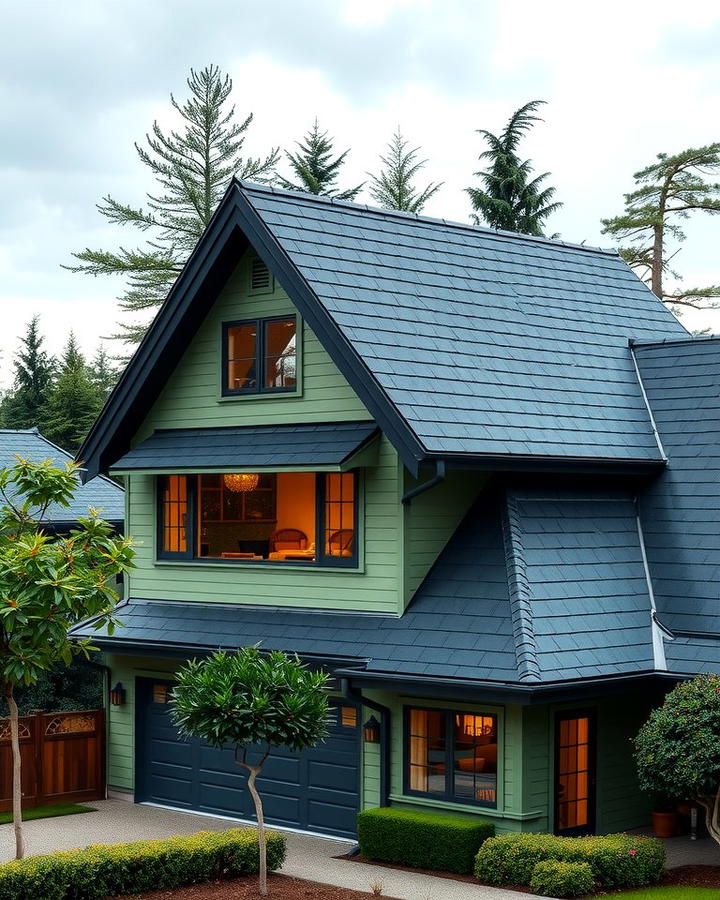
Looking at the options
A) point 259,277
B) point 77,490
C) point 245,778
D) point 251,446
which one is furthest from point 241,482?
point 77,490

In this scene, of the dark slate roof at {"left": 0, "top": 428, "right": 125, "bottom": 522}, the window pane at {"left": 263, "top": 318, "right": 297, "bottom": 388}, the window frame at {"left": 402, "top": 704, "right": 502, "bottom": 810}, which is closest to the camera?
the window frame at {"left": 402, "top": 704, "right": 502, "bottom": 810}

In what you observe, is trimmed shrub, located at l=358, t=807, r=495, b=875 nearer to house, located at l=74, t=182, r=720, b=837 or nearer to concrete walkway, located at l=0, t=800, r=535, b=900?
concrete walkway, located at l=0, t=800, r=535, b=900

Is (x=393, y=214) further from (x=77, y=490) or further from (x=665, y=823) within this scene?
(x=77, y=490)

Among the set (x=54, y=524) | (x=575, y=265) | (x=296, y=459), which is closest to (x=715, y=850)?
(x=296, y=459)

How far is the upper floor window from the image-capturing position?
18953 millimetres

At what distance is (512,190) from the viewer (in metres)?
40.7

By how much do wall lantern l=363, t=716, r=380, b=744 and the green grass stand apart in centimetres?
515

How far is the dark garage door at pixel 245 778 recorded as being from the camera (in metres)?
17.8

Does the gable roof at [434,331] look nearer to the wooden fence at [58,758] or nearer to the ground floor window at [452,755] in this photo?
the ground floor window at [452,755]

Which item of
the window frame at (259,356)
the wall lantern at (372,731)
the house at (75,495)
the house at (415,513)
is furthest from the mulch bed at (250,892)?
the house at (75,495)

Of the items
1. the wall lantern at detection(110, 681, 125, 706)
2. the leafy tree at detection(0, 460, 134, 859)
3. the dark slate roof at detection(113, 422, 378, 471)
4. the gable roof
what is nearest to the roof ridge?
the gable roof

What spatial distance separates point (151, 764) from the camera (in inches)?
804

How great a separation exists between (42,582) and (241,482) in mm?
7243

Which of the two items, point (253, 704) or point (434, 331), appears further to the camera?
point (434, 331)
